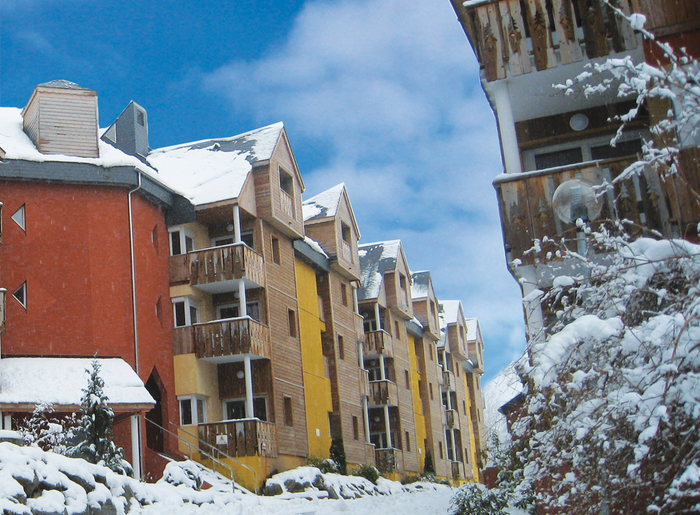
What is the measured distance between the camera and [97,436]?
17.7 m

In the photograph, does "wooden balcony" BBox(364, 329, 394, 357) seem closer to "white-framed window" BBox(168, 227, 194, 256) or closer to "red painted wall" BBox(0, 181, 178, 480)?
"white-framed window" BBox(168, 227, 194, 256)

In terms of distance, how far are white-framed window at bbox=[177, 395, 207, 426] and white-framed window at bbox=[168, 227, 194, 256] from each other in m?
4.40

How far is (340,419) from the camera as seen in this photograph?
33.6m

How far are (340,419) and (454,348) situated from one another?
2364 centimetres

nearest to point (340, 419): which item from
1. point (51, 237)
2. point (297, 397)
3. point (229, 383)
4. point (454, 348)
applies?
point (297, 397)

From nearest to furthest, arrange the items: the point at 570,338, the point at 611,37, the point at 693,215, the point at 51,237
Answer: the point at 570,338 < the point at 693,215 < the point at 611,37 < the point at 51,237

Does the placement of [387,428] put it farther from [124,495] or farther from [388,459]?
[124,495]

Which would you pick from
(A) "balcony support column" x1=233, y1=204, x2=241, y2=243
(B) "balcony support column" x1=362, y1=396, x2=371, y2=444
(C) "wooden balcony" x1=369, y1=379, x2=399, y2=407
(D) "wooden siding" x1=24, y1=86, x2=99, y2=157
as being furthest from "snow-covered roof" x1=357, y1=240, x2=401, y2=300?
(D) "wooden siding" x1=24, y1=86, x2=99, y2=157

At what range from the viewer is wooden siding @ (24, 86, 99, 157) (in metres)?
25.4

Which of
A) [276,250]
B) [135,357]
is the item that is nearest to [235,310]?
[276,250]

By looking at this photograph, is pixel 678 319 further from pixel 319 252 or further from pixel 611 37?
pixel 319 252

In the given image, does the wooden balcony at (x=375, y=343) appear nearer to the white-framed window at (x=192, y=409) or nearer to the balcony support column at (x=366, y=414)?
the balcony support column at (x=366, y=414)

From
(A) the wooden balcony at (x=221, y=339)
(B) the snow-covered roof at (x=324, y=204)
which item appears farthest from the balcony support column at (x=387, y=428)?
(A) the wooden balcony at (x=221, y=339)

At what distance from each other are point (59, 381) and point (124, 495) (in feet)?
26.5
